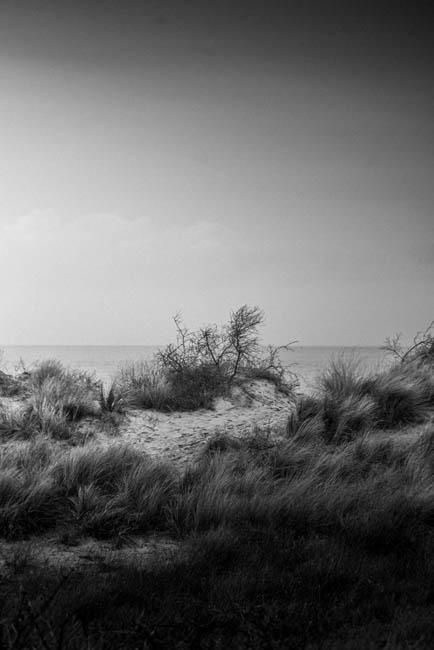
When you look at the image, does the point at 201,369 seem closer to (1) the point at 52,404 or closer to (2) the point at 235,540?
(1) the point at 52,404

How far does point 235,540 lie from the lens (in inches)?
165

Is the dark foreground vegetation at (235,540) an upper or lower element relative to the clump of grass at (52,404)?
lower

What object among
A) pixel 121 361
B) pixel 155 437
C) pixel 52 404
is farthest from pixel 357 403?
pixel 121 361

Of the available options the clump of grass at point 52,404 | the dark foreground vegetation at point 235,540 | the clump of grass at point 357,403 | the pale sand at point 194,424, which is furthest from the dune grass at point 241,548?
the clump of grass at point 52,404

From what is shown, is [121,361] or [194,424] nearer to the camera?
[194,424]

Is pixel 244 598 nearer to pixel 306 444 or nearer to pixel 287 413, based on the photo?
pixel 306 444

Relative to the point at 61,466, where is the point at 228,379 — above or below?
above

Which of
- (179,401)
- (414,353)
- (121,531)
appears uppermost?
(414,353)

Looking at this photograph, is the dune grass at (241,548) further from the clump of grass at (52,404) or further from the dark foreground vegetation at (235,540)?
the clump of grass at (52,404)

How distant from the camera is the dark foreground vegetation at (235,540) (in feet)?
9.05

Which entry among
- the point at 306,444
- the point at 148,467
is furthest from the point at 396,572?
the point at 306,444

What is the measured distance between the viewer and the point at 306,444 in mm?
7539

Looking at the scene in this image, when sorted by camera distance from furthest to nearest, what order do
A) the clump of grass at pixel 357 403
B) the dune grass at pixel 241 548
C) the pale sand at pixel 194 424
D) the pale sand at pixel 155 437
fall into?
the clump of grass at pixel 357 403
the pale sand at pixel 194 424
the pale sand at pixel 155 437
the dune grass at pixel 241 548

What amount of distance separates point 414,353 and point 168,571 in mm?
12558
